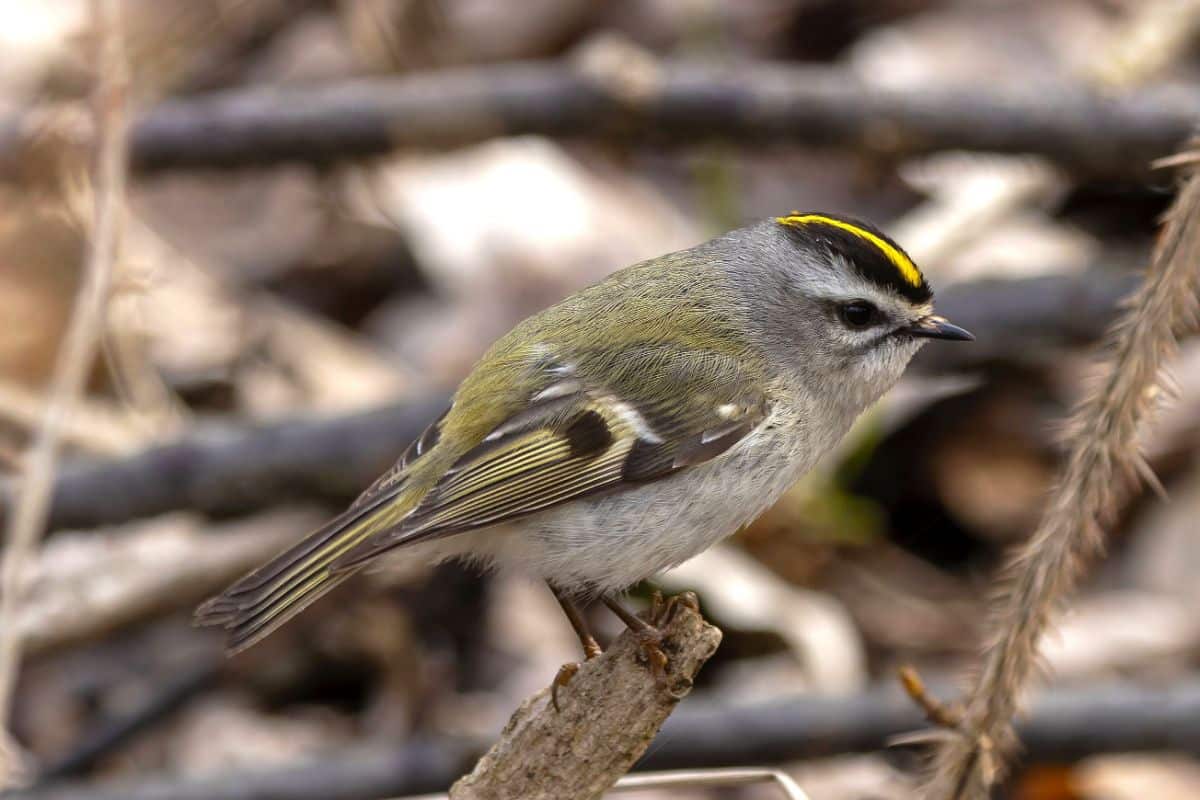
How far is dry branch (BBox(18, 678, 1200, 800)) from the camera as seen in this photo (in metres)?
3.93

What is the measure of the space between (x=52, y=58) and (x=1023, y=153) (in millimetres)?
4605

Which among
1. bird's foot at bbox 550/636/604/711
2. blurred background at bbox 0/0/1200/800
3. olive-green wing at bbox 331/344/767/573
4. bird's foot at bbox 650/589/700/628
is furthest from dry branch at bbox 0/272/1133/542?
bird's foot at bbox 650/589/700/628

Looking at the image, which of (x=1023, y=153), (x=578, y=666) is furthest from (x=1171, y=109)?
(x=578, y=666)

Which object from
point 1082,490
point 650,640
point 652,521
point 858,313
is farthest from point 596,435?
point 1082,490

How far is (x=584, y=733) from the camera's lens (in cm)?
252

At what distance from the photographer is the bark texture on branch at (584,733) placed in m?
2.47

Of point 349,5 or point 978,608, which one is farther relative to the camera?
point 349,5

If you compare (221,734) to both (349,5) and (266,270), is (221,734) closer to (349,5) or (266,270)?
(266,270)

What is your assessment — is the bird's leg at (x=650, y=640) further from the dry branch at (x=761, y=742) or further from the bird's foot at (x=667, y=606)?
the dry branch at (x=761, y=742)

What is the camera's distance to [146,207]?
6.76 metres

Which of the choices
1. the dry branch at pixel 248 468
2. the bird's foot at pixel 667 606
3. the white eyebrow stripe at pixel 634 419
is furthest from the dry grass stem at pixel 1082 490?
the dry branch at pixel 248 468

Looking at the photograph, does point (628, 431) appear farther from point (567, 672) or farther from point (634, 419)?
point (567, 672)

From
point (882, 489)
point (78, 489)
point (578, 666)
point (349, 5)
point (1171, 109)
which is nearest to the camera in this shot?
point (578, 666)

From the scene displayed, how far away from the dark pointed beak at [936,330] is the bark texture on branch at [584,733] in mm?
915
